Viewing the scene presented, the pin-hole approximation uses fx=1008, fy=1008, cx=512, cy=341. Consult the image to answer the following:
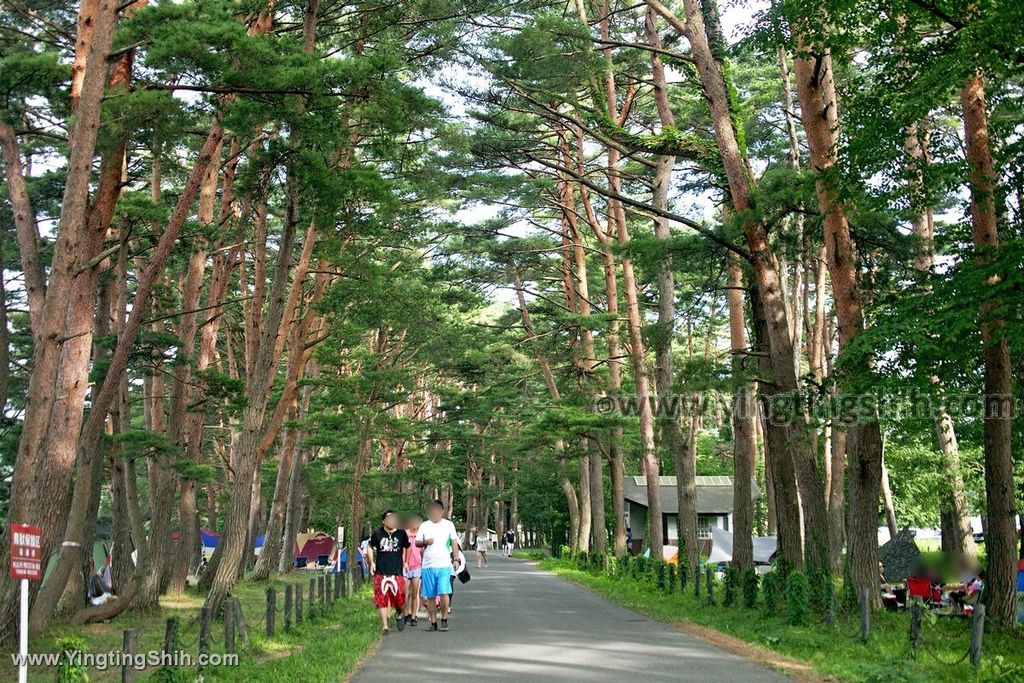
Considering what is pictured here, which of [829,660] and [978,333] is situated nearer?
[829,660]

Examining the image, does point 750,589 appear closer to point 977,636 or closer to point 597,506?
point 977,636

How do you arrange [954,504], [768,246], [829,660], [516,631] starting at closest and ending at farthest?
[829,660], [516,631], [768,246], [954,504]

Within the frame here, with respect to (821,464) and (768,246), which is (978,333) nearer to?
(768,246)

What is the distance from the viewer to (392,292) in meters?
25.7

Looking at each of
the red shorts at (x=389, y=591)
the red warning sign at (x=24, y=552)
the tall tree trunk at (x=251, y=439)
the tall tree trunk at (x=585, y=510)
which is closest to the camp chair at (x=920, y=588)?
the red shorts at (x=389, y=591)

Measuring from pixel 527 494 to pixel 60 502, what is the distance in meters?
49.6

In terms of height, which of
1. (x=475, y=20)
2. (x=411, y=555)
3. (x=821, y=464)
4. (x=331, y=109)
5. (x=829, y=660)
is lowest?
(x=829, y=660)

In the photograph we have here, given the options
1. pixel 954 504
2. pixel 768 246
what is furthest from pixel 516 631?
pixel 954 504

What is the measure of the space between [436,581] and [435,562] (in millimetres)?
268

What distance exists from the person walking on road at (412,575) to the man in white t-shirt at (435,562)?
17cm

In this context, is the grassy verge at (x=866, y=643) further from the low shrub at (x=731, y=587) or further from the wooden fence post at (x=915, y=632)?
the low shrub at (x=731, y=587)

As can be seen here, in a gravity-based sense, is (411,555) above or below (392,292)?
below

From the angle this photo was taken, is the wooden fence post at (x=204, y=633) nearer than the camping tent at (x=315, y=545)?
Yes

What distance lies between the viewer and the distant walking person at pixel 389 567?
14211 millimetres
